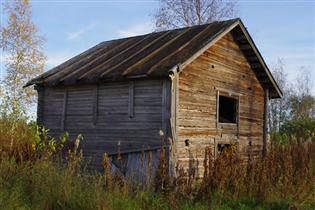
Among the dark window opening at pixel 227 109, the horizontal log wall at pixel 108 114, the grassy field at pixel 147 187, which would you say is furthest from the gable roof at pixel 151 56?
the grassy field at pixel 147 187

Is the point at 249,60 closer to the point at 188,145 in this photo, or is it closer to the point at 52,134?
the point at 188,145

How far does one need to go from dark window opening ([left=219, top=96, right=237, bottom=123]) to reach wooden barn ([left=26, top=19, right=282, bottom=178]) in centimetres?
4

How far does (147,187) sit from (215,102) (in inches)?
298

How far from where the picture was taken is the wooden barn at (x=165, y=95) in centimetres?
1266

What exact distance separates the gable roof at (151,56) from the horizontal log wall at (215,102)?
1.82 feet

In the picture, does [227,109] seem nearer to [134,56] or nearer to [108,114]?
[134,56]

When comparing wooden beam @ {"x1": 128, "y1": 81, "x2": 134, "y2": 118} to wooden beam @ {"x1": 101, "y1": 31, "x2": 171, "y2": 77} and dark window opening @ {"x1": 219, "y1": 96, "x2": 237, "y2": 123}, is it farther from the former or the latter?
dark window opening @ {"x1": 219, "y1": 96, "x2": 237, "y2": 123}

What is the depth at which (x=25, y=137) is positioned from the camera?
11.4 m

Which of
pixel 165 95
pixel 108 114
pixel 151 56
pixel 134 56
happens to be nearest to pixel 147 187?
pixel 165 95

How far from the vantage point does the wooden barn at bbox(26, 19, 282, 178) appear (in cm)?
1266

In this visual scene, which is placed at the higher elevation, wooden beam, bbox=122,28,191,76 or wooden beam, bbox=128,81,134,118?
wooden beam, bbox=122,28,191,76

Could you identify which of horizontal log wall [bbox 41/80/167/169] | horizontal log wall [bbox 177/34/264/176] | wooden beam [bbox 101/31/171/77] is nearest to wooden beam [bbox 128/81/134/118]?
horizontal log wall [bbox 41/80/167/169]

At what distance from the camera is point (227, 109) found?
17.3 meters

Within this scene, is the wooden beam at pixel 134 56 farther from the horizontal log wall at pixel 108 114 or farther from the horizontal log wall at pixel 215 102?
the horizontal log wall at pixel 215 102
